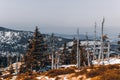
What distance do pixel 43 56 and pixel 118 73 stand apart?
45011 mm

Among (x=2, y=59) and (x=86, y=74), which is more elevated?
(x=86, y=74)

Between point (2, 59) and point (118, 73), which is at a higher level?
point (118, 73)

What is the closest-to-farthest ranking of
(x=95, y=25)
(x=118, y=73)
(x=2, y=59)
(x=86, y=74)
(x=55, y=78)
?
1. (x=118, y=73)
2. (x=86, y=74)
3. (x=55, y=78)
4. (x=95, y=25)
5. (x=2, y=59)

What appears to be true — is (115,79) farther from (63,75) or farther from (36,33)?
(36,33)

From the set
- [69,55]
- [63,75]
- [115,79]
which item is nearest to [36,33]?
[69,55]

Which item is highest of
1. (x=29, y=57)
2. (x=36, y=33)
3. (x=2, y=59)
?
(x=36, y=33)

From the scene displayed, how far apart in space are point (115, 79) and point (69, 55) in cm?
6874

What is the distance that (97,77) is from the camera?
25.1m

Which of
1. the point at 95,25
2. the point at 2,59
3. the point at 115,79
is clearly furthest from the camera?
the point at 2,59

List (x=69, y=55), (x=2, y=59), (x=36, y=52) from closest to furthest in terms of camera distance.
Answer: (x=36, y=52), (x=69, y=55), (x=2, y=59)

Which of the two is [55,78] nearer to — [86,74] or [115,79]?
[86,74]

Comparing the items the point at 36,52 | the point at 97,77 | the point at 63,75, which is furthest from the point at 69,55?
the point at 97,77

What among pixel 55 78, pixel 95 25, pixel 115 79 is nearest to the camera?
pixel 115 79

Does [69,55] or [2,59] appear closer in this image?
[69,55]
